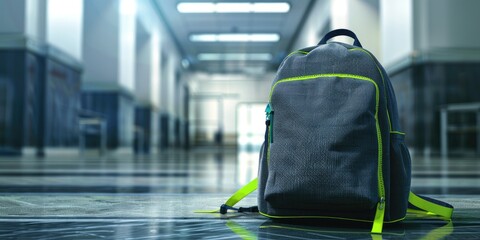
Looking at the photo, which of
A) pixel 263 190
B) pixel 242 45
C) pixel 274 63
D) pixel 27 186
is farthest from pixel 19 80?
pixel 274 63

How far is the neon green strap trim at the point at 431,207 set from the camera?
143cm

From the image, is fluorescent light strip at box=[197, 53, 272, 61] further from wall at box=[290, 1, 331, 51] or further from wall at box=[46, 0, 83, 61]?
wall at box=[46, 0, 83, 61]

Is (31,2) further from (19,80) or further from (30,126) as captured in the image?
(30,126)

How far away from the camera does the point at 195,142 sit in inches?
1174

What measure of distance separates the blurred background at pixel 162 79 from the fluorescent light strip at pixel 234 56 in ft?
0.68

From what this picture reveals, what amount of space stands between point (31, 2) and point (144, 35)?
31.0ft

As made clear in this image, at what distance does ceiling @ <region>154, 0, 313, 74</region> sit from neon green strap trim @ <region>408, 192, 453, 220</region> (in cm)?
1499

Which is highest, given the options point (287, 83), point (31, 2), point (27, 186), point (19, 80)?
point (31, 2)

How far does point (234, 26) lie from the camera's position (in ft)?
61.7

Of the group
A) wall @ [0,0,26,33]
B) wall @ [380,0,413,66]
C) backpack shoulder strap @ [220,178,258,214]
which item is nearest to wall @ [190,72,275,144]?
wall @ [380,0,413,66]

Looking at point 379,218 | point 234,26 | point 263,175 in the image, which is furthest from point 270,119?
point 234,26

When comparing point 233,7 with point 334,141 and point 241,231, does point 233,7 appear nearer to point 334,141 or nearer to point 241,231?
point 334,141

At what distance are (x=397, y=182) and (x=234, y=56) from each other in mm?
23901

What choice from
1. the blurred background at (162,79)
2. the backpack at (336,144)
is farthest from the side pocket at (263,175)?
the blurred background at (162,79)
